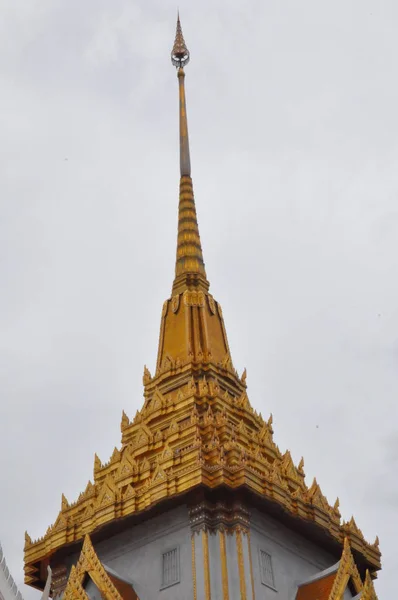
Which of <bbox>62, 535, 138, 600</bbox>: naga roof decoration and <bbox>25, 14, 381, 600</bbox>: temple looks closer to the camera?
<bbox>62, 535, 138, 600</bbox>: naga roof decoration

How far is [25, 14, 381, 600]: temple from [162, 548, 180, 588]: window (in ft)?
0.12

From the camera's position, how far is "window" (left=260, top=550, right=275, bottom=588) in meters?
28.9

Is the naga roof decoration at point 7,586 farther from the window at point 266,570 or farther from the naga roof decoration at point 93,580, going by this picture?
the window at point 266,570

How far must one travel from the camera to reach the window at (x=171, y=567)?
2883 centimetres

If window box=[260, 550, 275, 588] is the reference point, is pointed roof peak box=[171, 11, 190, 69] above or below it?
above

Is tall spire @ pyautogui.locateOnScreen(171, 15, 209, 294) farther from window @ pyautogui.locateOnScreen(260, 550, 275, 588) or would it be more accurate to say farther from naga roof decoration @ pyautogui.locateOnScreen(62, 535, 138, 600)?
naga roof decoration @ pyautogui.locateOnScreen(62, 535, 138, 600)

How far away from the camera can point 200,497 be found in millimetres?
29312

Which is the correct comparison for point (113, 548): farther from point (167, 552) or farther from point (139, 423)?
point (139, 423)

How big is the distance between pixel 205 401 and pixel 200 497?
4196 mm

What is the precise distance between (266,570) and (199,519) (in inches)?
83.6

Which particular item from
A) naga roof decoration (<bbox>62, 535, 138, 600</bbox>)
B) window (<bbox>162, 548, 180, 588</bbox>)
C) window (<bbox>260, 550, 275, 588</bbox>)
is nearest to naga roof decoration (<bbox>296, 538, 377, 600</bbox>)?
window (<bbox>260, 550, 275, 588</bbox>)

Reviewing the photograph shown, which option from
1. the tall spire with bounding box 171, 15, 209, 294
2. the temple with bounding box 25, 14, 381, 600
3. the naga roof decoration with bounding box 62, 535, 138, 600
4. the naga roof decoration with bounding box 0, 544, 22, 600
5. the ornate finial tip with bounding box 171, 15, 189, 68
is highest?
the ornate finial tip with bounding box 171, 15, 189, 68

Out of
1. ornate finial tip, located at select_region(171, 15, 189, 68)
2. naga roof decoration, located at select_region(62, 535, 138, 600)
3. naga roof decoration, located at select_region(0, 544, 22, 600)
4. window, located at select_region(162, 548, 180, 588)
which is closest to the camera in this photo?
naga roof decoration, located at select_region(0, 544, 22, 600)

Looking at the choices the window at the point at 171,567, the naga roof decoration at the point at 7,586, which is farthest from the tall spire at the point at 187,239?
the naga roof decoration at the point at 7,586
